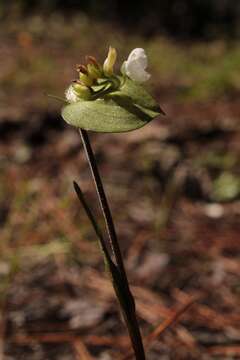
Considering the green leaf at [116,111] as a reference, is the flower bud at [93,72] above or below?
above

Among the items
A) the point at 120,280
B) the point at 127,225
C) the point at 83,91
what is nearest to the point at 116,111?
the point at 83,91

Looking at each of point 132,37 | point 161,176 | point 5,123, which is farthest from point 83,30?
point 161,176

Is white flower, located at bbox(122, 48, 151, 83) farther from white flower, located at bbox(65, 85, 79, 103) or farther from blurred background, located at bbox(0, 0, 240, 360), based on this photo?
blurred background, located at bbox(0, 0, 240, 360)

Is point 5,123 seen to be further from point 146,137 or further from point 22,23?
point 22,23

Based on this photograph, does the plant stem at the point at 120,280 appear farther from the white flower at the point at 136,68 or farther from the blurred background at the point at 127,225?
the blurred background at the point at 127,225

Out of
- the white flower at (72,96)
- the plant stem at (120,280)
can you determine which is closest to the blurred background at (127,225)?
the plant stem at (120,280)

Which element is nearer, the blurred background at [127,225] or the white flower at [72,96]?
the white flower at [72,96]
